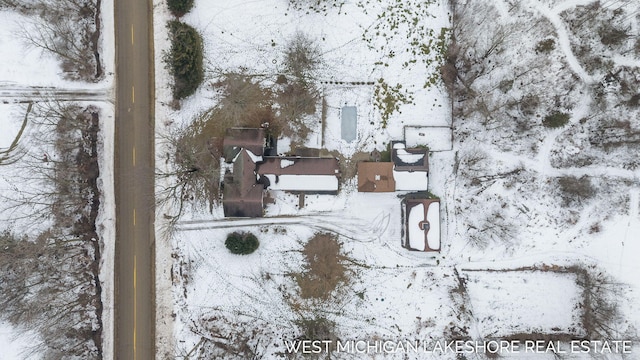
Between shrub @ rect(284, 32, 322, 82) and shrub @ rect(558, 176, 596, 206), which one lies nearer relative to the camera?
shrub @ rect(558, 176, 596, 206)

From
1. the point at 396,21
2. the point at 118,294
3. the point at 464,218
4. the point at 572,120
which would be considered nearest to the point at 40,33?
the point at 118,294

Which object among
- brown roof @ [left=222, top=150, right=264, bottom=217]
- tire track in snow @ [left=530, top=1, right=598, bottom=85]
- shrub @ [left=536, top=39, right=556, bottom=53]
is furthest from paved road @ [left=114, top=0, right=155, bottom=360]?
tire track in snow @ [left=530, top=1, right=598, bottom=85]

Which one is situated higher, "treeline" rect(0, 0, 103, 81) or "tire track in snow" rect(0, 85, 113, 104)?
"treeline" rect(0, 0, 103, 81)

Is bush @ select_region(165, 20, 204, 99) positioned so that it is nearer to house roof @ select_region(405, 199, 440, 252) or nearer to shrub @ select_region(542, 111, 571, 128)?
house roof @ select_region(405, 199, 440, 252)

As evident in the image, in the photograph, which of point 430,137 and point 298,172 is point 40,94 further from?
point 430,137

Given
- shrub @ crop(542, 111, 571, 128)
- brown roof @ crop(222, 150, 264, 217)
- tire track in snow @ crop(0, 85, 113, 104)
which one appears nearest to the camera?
brown roof @ crop(222, 150, 264, 217)

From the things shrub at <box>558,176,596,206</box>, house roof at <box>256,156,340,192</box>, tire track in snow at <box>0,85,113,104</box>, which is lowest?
shrub at <box>558,176,596,206</box>

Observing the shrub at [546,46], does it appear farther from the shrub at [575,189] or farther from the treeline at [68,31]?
the treeline at [68,31]
